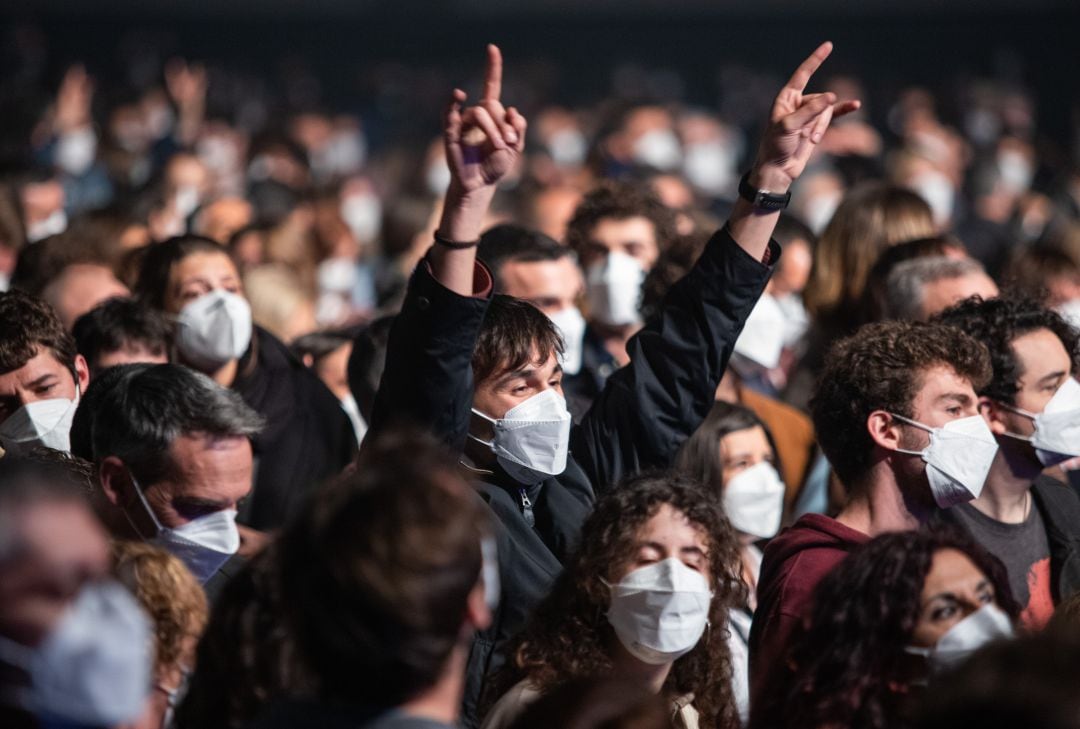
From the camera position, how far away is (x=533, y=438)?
158 inches

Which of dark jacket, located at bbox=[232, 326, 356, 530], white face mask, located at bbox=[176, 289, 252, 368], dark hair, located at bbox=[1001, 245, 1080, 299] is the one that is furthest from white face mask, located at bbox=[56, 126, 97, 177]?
dark hair, located at bbox=[1001, 245, 1080, 299]

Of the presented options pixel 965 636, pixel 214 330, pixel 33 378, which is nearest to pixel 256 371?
pixel 214 330

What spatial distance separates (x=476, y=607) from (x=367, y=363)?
116 inches

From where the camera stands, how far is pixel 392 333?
3.50m

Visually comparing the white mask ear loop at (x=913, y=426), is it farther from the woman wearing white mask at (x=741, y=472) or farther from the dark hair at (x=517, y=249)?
the dark hair at (x=517, y=249)

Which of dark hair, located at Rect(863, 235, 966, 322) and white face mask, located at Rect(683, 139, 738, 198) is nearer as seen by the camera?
dark hair, located at Rect(863, 235, 966, 322)

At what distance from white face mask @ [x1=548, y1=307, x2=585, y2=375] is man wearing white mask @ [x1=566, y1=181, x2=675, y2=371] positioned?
120 mm

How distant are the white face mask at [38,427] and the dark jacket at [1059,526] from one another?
237 centimetres

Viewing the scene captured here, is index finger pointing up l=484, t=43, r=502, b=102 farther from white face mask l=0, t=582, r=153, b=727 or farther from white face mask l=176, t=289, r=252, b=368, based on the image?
white face mask l=176, t=289, r=252, b=368

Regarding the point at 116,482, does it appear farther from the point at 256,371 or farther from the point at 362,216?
the point at 362,216

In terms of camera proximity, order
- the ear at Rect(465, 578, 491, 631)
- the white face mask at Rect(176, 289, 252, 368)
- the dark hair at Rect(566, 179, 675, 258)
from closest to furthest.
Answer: the ear at Rect(465, 578, 491, 631), the white face mask at Rect(176, 289, 252, 368), the dark hair at Rect(566, 179, 675, 258)

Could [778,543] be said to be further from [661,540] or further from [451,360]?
[451,360]

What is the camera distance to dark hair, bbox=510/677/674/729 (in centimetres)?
267

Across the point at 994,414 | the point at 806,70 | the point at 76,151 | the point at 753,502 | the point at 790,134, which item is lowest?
the point at 76,151
